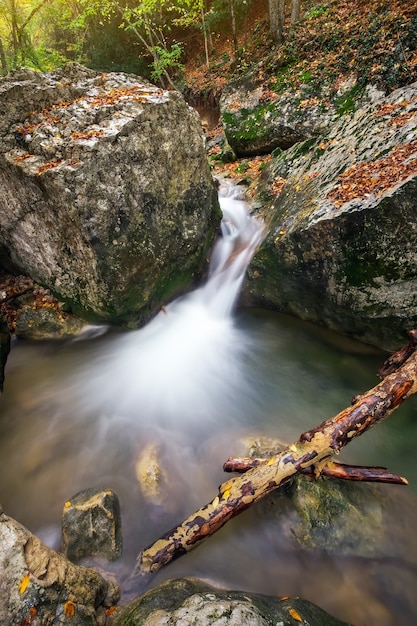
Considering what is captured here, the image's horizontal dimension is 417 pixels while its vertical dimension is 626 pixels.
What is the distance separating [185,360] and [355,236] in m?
3.11

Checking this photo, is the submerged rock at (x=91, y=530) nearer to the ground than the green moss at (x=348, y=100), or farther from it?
nearer to the ground

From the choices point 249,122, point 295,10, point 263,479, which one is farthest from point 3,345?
point 295,10

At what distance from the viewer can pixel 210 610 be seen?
1.99 meters

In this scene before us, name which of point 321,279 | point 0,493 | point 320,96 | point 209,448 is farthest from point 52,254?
point 320,96

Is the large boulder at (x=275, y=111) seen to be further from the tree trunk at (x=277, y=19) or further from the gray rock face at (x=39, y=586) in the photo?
the gray rock face at (x=39, y=586)

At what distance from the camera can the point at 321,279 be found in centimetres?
484

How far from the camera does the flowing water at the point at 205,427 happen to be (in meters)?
2.87

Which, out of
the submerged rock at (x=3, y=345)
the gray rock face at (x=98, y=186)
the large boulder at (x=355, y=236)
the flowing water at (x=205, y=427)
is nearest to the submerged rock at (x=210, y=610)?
A: the flowing water at (x=205, y=427)

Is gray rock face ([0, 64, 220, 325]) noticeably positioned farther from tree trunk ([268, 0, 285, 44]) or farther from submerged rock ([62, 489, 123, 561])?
tree trunk ([268, 0, 285, 44])

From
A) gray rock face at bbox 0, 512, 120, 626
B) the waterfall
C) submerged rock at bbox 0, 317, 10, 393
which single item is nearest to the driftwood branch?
gray rock face at bbox 0, 512, 120, 626

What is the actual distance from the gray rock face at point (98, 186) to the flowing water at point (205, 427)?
0.98 meters

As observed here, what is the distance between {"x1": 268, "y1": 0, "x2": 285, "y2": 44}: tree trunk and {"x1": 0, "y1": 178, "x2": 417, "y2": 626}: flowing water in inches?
351

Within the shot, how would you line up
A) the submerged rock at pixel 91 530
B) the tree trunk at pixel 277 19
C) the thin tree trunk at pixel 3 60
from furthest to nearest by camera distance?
1. the thin tree trunk at pixel 3 60
2. the tree trunk at pixel 277 19
3. the submerged rock at pixel 91 530

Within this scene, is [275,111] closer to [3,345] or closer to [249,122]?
[249,122]
